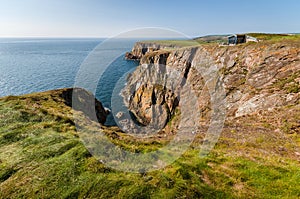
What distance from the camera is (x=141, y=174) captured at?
1074 cm

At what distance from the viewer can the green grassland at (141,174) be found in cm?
929

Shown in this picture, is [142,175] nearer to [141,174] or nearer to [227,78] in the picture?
[141,174]

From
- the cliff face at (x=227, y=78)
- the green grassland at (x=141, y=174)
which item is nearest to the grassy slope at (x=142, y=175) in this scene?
the green grassland at (x=141, y=174)

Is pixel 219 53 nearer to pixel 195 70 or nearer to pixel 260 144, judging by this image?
pixel 195 70

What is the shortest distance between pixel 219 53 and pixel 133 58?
462ft

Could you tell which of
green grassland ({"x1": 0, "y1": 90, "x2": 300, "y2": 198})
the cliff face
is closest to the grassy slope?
green grassland ({"x1": 0, "y1": 90, "x2": 300, "y2": 198})

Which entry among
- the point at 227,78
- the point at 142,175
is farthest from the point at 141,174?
the point at 227,78

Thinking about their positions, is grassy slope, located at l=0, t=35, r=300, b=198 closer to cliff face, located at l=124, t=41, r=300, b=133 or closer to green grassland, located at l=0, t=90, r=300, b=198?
green grassland, located at l=0, t=90, r=300, b=198

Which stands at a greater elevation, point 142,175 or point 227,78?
point 227,78

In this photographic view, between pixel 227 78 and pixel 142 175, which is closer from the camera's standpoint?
pixel 142 175

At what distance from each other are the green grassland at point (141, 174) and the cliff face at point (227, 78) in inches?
429

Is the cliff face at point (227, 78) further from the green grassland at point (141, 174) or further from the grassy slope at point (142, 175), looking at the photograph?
the green grassland at point (141, 174)

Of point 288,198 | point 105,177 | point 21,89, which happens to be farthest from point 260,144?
point 21,89

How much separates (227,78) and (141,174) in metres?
33.1
